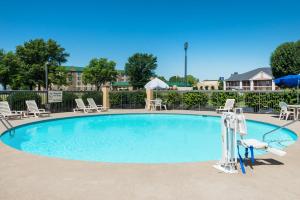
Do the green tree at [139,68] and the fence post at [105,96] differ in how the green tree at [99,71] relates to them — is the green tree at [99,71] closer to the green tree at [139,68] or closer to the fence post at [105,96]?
the green tree at [139,68]

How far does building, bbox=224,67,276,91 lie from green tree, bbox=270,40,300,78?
20670 mm

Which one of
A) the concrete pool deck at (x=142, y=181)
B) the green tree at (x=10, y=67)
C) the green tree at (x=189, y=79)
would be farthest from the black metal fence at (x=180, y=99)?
the green tree at (x=189, y=79)

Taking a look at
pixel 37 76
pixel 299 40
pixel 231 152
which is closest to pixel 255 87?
pixel 299 40

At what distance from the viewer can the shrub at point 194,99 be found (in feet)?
59.8

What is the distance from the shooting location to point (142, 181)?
415 cm

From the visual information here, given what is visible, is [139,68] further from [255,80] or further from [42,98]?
[42,98]

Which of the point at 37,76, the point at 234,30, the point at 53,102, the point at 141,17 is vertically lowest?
the point at 53,102

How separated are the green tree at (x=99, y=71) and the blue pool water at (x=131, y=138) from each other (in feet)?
166

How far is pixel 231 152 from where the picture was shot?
185 inches

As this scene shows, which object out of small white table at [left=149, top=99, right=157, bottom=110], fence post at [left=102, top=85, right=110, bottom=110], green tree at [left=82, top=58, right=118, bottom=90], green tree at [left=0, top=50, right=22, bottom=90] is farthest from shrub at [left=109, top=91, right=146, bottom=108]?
green tree at [left=82, top=58, right=118, bottom=90]

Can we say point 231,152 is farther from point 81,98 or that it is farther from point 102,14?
point 102,14

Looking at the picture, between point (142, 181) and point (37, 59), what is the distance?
4285cm

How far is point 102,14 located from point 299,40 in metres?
29.0

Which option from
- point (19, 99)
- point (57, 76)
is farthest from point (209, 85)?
point (19, 99)
